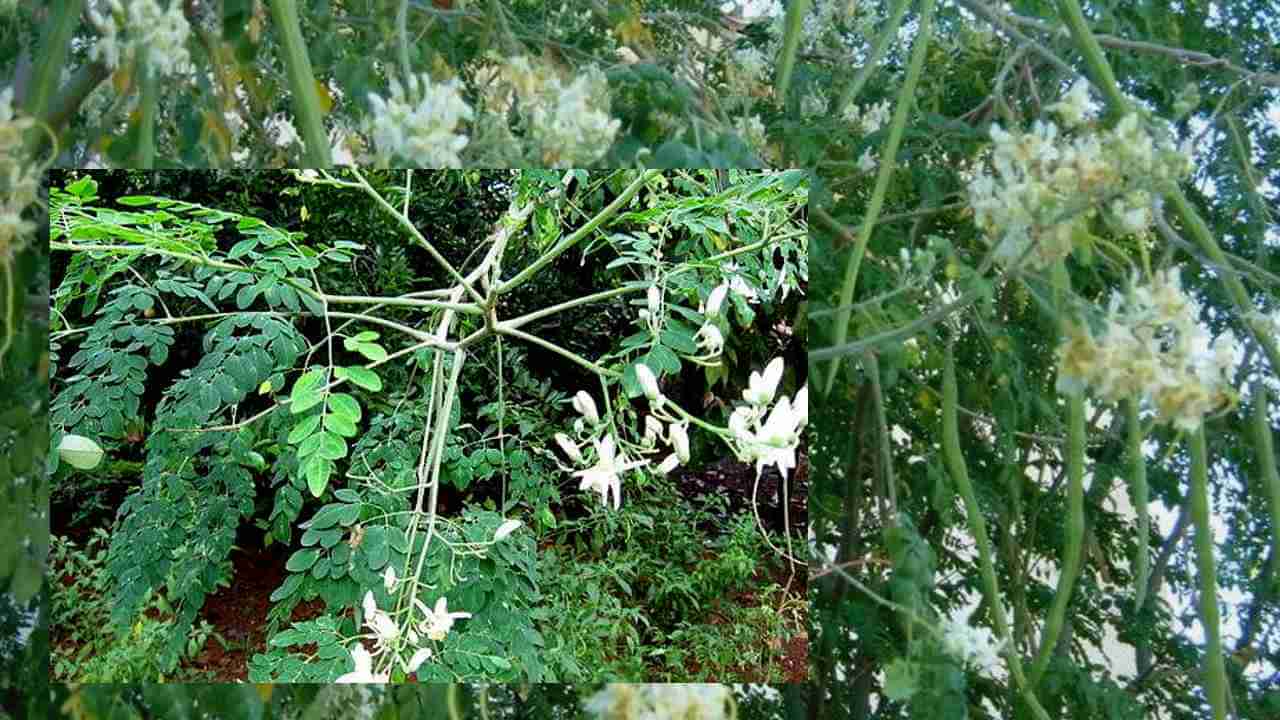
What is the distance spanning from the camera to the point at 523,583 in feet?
7.23

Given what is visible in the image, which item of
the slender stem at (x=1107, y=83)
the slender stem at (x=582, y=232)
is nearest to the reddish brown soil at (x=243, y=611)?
the slender stem at (x=582, y=232)

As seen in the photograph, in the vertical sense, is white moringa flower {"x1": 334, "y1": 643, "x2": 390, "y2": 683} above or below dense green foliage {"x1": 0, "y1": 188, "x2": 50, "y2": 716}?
above

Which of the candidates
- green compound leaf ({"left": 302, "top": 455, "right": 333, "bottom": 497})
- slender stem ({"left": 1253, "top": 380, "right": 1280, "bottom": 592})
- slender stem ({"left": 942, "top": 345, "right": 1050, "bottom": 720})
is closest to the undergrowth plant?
green compound leaf ({"left": 302, "top": 455, "right": 333, "bottom": 497})

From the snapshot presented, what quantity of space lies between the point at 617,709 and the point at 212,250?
2.76ft

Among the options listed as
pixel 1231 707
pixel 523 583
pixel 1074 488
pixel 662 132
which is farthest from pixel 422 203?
pixel 1231 707

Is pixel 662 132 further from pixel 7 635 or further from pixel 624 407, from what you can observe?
pixel 7 635

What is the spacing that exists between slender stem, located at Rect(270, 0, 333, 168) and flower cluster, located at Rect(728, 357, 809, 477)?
0.70 metres

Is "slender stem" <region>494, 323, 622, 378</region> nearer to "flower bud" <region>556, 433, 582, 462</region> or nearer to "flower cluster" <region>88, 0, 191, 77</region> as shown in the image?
"flower bud" <region>556, 433, 582, 462</region>

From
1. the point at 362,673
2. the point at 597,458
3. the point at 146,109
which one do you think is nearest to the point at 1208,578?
the point at 597,458

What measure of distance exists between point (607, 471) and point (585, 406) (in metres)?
0.09

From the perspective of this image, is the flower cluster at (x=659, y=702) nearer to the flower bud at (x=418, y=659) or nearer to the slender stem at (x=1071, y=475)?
the flower bud at (x=418, y=659)

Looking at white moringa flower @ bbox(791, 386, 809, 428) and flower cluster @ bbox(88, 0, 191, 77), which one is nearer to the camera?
flower cluster @ bbox(88, 0, 191, 77)

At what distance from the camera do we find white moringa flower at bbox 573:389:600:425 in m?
2.14

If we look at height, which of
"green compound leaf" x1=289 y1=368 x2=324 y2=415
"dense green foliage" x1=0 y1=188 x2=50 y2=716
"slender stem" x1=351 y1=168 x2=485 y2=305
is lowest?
"dense green foliage" x1=0 y1=188 x2=50 y2=716
